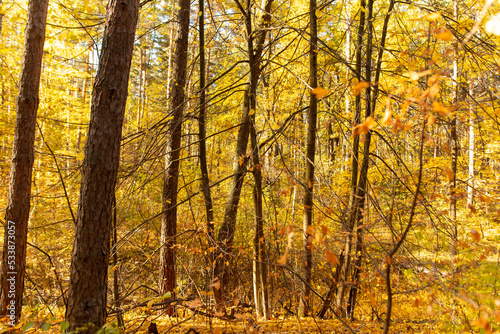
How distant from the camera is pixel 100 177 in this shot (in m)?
2.10

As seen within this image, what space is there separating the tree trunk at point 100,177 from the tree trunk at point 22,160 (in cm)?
234

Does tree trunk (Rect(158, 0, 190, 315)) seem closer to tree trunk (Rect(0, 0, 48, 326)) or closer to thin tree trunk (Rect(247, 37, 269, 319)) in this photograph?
thin tree trunk (Rect(247, 37, 269, 319))

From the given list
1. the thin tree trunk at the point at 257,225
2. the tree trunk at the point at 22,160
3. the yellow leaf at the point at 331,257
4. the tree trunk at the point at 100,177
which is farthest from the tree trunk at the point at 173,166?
the yellow leaf at the point at 331,257

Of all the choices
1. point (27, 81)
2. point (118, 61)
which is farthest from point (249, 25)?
point (27, 81)

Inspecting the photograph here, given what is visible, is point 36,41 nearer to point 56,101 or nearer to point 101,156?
point 101,156

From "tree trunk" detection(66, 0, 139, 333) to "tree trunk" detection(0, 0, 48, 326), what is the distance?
2342 mm

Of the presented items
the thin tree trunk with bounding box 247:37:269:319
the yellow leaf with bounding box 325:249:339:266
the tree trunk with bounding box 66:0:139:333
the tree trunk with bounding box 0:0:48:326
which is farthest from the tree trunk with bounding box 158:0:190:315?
the yellow leaf with bounding box 325:249:339:266

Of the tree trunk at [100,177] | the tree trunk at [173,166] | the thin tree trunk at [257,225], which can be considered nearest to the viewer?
the tree trunk at [100,177]

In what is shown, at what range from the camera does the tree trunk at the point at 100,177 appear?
6.69ft

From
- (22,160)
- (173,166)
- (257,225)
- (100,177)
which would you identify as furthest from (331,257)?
(22,160)

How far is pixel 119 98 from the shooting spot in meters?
2.19

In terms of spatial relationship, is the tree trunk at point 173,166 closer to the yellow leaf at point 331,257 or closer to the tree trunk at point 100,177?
the tree trunk at point 100,177

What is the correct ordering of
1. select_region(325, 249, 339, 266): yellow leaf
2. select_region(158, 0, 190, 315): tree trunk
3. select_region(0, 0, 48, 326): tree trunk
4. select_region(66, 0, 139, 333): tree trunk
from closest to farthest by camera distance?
select_region(325, 249, 339, 266): yellow leaf → select_region(66, 0, 139, 333): tree trunk → select_region(0, 0, 48, 326): tree trunk → select_region(158, 0, 190, 315): tree trunk

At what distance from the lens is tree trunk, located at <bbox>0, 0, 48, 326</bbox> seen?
3.64 metres
